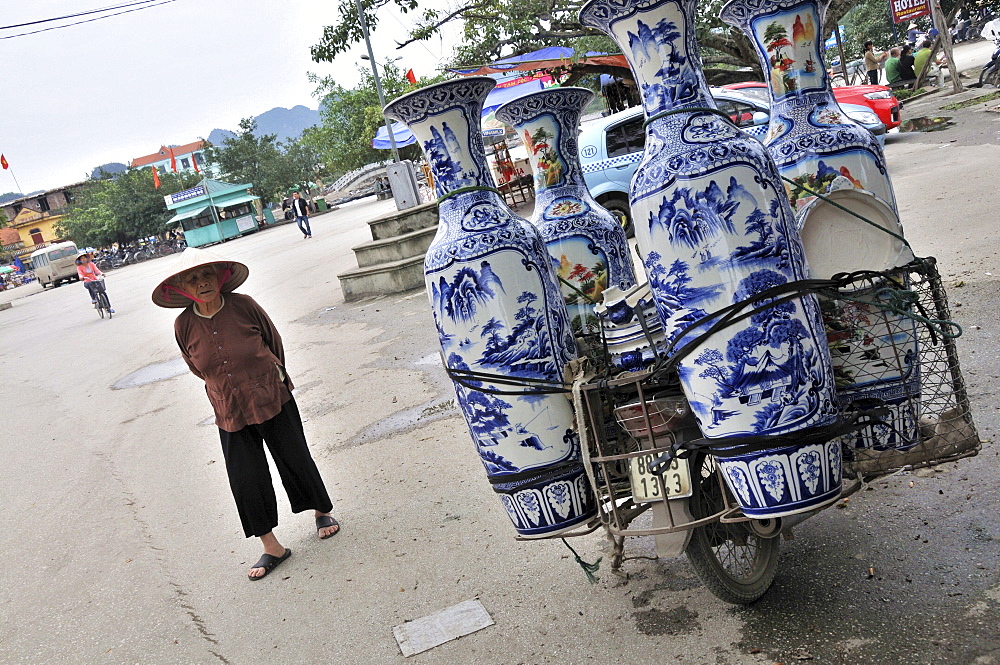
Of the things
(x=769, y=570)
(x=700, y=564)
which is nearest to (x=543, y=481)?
(x=700, y=564)

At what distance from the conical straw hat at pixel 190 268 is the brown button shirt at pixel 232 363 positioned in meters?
0.07

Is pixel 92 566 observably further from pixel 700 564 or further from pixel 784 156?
pixel 784 156

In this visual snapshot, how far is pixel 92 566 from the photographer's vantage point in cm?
479

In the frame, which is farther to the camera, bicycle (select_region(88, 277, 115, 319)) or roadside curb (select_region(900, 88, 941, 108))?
roadside curb (select_region(900, 88, 941, 108))

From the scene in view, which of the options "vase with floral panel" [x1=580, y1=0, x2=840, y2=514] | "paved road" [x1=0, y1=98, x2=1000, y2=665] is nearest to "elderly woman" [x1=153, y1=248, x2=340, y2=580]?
"paved road" [x1=0, y1=98, x2=1000, y2=665]

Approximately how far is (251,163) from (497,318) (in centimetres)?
5418

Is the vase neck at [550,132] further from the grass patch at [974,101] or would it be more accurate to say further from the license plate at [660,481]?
the grass patch at [974,101]

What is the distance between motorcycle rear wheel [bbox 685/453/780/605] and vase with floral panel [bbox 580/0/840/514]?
33cm

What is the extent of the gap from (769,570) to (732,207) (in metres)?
1.32

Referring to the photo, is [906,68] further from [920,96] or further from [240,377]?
[240,377]

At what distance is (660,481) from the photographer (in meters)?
2.66

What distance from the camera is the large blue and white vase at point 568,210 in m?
3.59

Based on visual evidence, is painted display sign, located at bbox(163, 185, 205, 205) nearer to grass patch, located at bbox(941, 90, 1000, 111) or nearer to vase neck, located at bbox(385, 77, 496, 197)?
grass patch, located at bbox(941, 90, 1000, 111)

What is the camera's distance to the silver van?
37.4 metres
